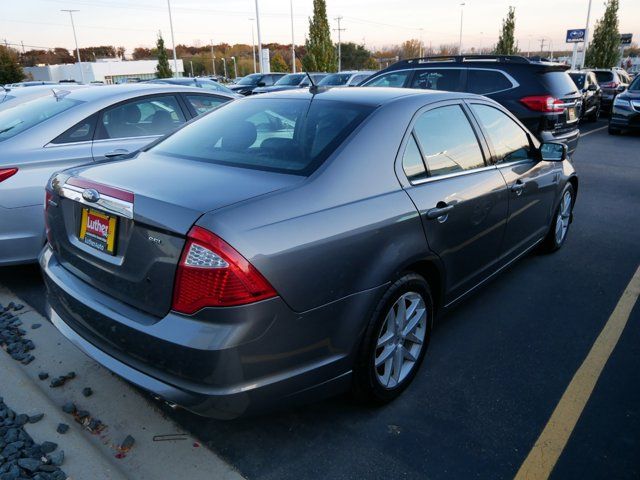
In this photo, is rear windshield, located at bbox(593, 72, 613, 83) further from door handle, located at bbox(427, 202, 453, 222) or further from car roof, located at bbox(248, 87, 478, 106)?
door handle, located at bbox(427, 202, 453, 222)

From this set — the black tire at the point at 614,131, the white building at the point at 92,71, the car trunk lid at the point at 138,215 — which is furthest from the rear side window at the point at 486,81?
the white building at the point at 92,71

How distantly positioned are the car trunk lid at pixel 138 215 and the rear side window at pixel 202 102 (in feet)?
9.37

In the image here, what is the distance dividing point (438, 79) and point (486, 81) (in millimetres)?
745

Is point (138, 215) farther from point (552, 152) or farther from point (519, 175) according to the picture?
point (552, 152)

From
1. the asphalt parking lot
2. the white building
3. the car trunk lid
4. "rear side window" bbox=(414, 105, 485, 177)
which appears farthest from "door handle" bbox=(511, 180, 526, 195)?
the white building

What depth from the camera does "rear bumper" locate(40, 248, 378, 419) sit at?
198cm

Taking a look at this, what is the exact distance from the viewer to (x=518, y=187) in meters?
3.71

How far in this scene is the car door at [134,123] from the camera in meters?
4.53

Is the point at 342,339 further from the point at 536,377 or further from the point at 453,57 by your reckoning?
the point at 453,57

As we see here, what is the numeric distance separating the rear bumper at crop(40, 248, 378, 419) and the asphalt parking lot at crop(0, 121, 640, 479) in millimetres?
363

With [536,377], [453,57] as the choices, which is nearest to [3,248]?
[536,377]

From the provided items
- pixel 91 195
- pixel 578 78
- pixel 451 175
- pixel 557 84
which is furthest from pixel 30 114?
pixel 578 78

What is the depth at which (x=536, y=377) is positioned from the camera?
3055mm

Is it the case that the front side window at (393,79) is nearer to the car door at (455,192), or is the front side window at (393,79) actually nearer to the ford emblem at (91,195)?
the car door at (455,192)
